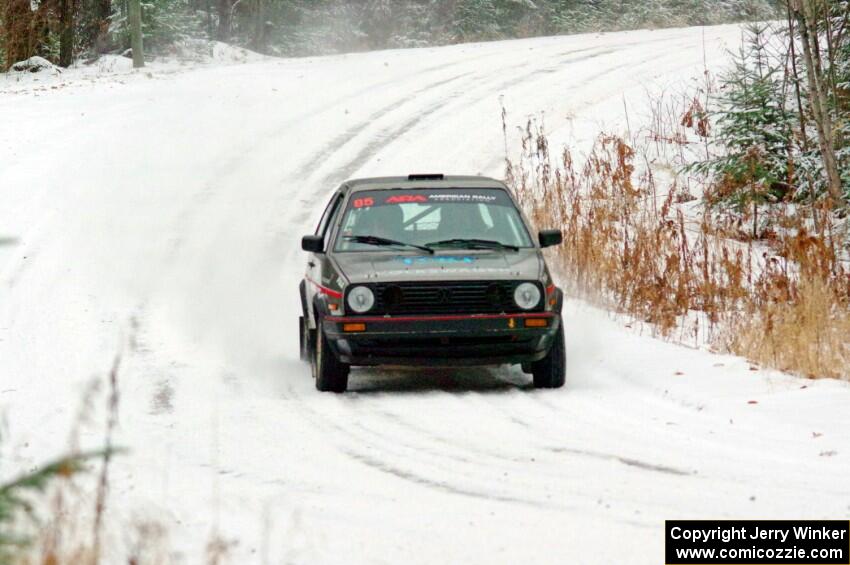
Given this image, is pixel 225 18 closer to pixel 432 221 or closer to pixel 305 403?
A: pixel 432 221

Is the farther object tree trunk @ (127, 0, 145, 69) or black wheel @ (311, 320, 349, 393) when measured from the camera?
tree trunk @ (127, 0, 145, 69)

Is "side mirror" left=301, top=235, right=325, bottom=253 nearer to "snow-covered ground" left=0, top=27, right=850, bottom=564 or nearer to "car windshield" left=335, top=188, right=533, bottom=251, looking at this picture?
"car windshield" left=335, top=188, right=533, bottom=251

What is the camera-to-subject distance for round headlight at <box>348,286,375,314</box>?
891 cm

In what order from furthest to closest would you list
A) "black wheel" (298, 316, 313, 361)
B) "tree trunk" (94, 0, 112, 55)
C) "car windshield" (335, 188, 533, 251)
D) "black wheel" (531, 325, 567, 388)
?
"tree trunk" (94, 0, 112, 55) < "black wheel" (298, 316, 313, 361) < "car windshield" (335, 188, 533, 251) < "black wheel" (531, 325, 567, 388)

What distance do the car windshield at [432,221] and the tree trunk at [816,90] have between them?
5.13 meters

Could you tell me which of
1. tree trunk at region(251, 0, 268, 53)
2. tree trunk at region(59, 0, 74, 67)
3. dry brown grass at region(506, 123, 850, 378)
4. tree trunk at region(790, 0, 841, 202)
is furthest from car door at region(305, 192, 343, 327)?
tree trunk at region(251, 0, 268, 53)

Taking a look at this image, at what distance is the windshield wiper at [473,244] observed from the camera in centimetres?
966

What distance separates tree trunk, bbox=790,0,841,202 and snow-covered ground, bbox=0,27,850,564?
352cm

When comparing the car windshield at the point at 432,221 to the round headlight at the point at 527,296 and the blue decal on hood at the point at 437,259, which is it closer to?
the blue decal on hood at the point at 437,259

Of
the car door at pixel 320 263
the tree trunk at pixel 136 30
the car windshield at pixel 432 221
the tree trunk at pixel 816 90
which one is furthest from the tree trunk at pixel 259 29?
the car windshield at pixel 432 221

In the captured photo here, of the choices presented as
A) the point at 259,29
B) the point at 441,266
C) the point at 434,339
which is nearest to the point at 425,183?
the point at 441,266

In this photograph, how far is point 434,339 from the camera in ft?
29.1

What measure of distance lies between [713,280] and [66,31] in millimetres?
28968

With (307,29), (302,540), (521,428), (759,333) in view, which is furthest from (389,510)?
(307,29)
